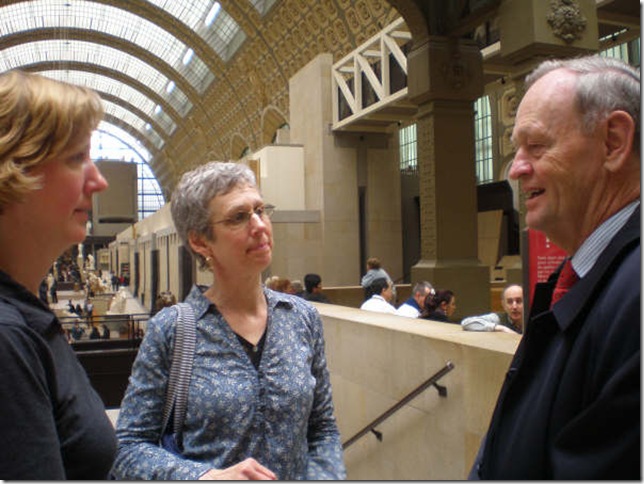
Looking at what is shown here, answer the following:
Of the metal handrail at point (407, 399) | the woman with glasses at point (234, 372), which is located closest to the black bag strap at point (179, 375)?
the woman with glasses at point (234, 372)

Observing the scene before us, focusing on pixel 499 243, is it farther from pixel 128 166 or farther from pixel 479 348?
pixel 479 348

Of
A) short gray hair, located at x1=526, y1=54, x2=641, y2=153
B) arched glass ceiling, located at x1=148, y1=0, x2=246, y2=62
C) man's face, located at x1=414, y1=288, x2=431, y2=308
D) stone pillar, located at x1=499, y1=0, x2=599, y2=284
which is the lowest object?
man's face, located at x1=414, y1=288, x2=431, y2=308

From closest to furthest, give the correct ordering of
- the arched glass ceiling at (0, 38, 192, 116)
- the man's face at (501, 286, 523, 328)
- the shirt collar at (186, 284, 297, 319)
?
the shirt collar at (186, 284, 297, 319)
the man's face at (501, 286, 523, 328)
the arched glass ceiling at (0, 38, 192, 116)

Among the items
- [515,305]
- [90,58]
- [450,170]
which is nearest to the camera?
[515,305]

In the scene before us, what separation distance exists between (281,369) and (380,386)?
10.4 feet

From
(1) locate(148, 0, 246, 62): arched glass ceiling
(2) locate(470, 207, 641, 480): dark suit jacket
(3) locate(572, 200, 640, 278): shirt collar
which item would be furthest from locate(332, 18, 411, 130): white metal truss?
(2) locate(470, 207, 641, 480): dark suit jacket

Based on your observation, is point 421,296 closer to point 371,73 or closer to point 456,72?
point 456,72

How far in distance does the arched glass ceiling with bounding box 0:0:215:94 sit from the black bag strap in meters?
36.0

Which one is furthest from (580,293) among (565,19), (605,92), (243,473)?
(565,19)

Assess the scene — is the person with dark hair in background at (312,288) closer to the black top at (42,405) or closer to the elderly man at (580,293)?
the elderly man at (580,293)

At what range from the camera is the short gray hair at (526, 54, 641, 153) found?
1424mm

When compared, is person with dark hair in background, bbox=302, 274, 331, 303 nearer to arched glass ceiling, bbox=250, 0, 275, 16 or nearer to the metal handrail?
the metal handrail

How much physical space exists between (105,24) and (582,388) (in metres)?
43.7

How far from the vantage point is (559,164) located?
1.46 meters
